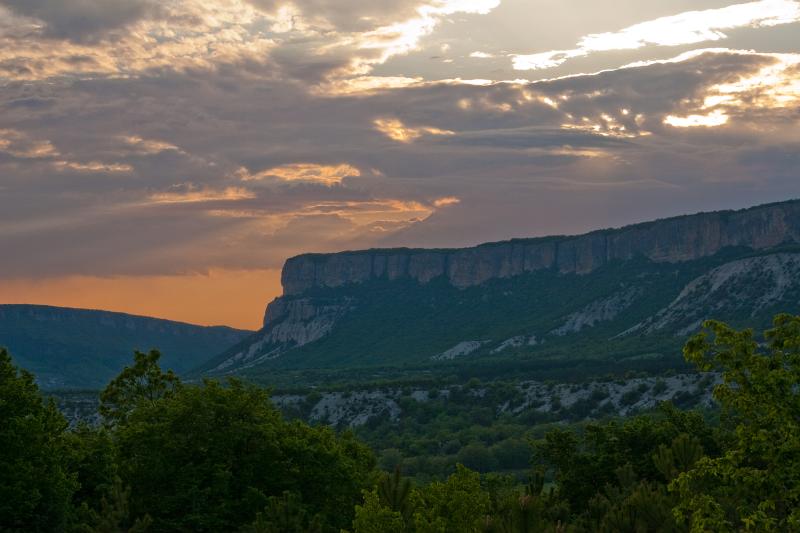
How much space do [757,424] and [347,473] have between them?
3116 cm

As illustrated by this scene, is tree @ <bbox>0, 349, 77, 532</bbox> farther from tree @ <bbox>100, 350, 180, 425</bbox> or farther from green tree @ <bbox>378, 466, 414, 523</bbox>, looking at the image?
tree @ <bbox>100, 350, 180, 425</bbox>

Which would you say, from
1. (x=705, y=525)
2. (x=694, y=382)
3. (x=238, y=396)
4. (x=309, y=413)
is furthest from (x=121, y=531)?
(x=309, y=413)

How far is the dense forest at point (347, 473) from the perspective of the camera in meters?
18.4

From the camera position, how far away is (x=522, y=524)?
26.2 metres

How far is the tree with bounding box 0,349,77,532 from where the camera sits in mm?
35094

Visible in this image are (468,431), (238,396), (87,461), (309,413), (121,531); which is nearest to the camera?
(121,531)

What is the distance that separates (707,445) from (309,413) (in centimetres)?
10585

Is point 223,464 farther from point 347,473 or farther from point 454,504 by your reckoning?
point 454,504

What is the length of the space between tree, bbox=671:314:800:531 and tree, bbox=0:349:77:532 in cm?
2465

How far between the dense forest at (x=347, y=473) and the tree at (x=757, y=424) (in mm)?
29

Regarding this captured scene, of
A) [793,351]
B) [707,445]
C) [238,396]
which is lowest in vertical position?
[707,445]

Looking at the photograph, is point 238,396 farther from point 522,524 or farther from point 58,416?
point 522,524

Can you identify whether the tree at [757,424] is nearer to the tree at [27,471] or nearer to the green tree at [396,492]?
the green tree at [396,492]

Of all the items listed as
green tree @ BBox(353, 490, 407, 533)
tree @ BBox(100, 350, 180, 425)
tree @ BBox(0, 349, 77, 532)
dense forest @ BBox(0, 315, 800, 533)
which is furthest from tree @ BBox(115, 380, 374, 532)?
green tree @ BBox(353, 490, 407, 533)
